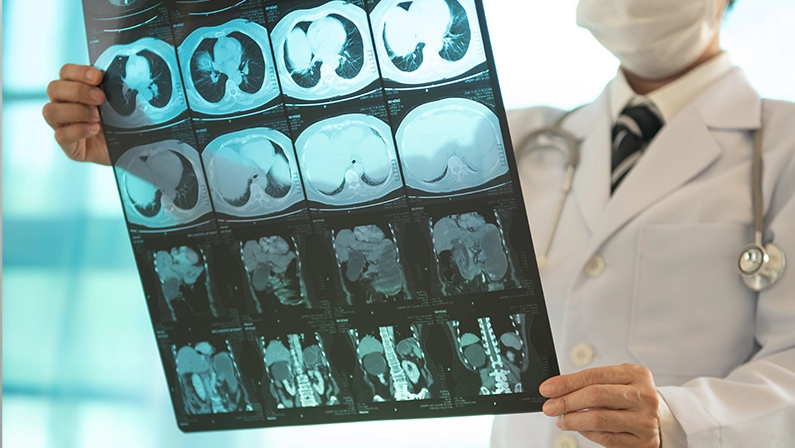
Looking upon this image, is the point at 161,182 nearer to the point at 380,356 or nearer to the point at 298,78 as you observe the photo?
the point at 298,78

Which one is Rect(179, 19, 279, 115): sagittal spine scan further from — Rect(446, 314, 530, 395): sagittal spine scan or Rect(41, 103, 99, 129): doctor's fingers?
Rect(446, 314, 530, 395): sagittal spine scan

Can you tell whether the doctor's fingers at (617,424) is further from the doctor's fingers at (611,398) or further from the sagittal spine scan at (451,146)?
the sagittal spine scan at (451,146)

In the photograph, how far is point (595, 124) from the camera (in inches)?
48.0

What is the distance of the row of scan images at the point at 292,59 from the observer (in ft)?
2.66

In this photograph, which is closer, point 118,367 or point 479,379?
point 479,379

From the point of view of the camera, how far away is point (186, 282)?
977 mm

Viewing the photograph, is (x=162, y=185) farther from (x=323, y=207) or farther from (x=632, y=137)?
(x=632, y=137)

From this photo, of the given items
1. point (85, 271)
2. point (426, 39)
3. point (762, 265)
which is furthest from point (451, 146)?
point (85, 271)

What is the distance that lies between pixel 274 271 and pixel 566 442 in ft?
1.64

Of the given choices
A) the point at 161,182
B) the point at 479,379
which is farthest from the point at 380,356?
the point at 161,182

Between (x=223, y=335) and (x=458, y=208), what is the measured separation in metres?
0.38

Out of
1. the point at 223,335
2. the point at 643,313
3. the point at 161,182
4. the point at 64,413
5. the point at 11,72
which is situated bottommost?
the point at 64,413

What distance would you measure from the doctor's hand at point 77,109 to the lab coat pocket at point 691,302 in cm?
81

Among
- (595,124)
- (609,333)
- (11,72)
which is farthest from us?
(11,72)
